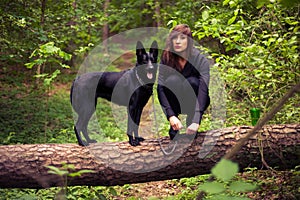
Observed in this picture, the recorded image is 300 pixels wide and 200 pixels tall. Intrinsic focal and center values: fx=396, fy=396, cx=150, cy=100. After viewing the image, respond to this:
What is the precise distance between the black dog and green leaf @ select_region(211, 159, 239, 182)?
2.46 meters

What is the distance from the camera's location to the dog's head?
4164 millimetres

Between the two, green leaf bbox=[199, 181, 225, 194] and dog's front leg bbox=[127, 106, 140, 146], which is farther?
dog's front leg bbox=[127, 106, 140, 146]

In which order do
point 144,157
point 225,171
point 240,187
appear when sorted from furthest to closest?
1. point 144,157
2. point 240,187
3. point 225,171

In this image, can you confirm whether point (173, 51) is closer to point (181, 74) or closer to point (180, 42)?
point (180, 42)

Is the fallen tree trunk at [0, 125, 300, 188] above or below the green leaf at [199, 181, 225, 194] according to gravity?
below

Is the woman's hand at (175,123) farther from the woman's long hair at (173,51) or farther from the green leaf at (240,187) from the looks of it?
the green leaf at (240,187)

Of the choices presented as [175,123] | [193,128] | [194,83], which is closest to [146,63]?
[194,83]

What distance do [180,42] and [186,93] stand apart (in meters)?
0.57

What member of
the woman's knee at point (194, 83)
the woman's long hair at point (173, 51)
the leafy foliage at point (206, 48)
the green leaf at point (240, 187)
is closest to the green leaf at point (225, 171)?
the leafy foliage at point (206, 48)

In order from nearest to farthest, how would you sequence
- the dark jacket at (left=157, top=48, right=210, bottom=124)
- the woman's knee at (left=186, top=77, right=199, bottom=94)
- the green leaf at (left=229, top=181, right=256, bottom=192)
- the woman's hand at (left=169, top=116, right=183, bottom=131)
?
1. the green leaf at (left=229, top=181, right=256, bottom=192)
2. the woman's hand at (left=169, top=116, right=183, bottom=131)
3. the dark jacket at (left=157, top=48, right=210, bottom=124)
4. the woman's knee at (left=186, top=77, right=199, bottom=94)

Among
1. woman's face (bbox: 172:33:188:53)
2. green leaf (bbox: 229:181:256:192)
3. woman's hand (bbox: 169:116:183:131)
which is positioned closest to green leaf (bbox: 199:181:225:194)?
green leaf (bbox: 229:181:256:192)

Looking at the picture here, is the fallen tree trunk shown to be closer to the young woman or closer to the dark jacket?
the young woman

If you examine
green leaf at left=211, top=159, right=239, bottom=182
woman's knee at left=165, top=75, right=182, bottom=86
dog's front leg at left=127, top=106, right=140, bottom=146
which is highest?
woman's knee at left=165, top=75, right=182, bottom=86

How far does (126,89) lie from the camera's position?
4363 mm
